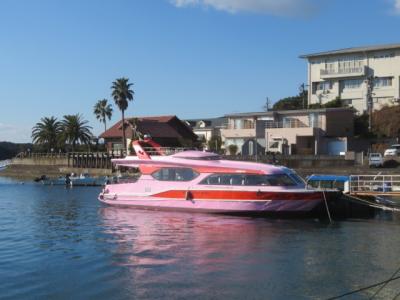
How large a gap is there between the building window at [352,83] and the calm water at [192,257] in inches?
2270

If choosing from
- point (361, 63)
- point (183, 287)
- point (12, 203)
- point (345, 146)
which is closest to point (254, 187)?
point (183, 287)

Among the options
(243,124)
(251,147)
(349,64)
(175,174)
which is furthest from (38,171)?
(175,174)

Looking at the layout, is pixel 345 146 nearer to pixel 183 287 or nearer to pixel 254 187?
pixel 254 187

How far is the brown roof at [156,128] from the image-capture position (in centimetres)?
9419

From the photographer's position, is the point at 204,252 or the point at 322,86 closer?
the point at 204,252

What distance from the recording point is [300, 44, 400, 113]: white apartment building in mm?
82125

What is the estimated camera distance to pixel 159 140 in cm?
9425

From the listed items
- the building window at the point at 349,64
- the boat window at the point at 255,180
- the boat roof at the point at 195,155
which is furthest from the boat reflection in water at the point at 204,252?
the building window at the point at 349,64

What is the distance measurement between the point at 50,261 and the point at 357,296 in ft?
37.2

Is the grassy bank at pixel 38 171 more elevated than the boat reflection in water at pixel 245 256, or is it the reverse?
the grassy bank at pixel 38 171

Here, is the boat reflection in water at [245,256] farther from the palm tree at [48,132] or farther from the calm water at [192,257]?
the palm tree at [48,132]

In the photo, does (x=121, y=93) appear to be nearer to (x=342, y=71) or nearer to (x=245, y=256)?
(x=342, y=71)

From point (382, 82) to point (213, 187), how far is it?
59.4 metres

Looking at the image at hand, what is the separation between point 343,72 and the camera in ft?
283
